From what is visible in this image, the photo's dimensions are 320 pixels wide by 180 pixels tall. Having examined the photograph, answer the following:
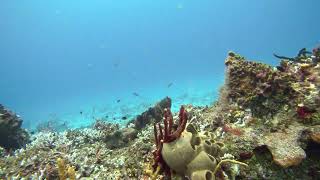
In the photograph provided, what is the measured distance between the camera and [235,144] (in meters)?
5.39

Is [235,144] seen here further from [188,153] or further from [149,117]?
[149,117]

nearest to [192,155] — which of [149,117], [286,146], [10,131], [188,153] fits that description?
[188,153]

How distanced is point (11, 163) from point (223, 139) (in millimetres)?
5049

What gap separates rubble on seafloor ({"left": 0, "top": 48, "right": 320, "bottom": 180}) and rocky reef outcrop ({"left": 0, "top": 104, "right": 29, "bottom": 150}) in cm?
437

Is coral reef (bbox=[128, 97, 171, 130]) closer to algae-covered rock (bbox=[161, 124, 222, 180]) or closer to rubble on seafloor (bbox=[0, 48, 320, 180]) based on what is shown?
rubble on seafloor (bbox=[0, 48, 320, 180])

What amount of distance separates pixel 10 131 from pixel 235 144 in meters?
10.4

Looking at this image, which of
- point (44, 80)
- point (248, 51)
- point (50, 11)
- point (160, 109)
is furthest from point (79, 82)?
point (160, 109)

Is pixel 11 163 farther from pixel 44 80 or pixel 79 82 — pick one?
pixel 44 80

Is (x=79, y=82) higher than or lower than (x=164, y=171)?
higher

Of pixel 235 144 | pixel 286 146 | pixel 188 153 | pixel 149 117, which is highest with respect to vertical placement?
pixel 149 117

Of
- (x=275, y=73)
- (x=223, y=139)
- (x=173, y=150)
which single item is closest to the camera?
(x=173, y=150)

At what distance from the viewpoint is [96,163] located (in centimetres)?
707

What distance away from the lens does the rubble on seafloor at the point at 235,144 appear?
4531mm

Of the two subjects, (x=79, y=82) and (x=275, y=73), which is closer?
(x=275, y=73)
